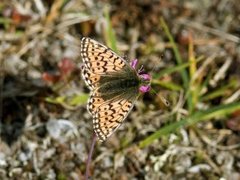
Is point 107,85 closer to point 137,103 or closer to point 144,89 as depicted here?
point 144,89

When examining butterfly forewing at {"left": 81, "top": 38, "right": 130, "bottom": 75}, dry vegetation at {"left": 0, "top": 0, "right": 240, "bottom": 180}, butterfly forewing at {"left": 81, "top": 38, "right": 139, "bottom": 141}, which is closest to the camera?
butterfly forewing at {"left": 81, "top": 38, "right": 139, "bottom": 141}

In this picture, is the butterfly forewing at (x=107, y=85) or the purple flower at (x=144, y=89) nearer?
the butterfly forewing at (x=107, y=85)

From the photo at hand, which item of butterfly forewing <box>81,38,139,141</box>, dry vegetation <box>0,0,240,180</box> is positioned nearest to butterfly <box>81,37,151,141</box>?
butterfly forewing <box>81,38,139,141</box>

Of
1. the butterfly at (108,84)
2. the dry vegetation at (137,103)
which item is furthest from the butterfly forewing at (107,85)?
the dry vegetation at (137,103)

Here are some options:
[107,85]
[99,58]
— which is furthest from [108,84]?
[99,58]

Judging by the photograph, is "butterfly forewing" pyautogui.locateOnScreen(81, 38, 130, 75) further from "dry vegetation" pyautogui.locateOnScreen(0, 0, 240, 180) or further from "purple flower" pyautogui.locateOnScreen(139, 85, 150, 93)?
"dry vegetation" pyautogui.locateOnScreen(0, 0, 240, 180)

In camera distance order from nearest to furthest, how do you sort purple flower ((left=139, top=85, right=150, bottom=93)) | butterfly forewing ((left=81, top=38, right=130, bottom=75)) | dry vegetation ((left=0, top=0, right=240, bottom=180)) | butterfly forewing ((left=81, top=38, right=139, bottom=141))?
butterfly forewing ((left=81, top=38, right=139, bottom=141)), butterfly forewing ((left=81, top=38, right=130, bottom=75)), purple flower ((left=139, top=85, right=150, bottom=93)), dry vegetation ((left=0, top=0, right=240, bottom=180))

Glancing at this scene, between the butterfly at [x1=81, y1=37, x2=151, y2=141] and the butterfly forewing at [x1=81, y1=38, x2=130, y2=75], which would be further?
the butterfly forewing at [x1=81, y1=38, x2=130, y2=75]

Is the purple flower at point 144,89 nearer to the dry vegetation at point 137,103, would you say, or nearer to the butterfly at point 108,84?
the butterfly at point 108,84

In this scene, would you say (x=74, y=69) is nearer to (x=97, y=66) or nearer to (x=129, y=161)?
(x=129, y=161)
